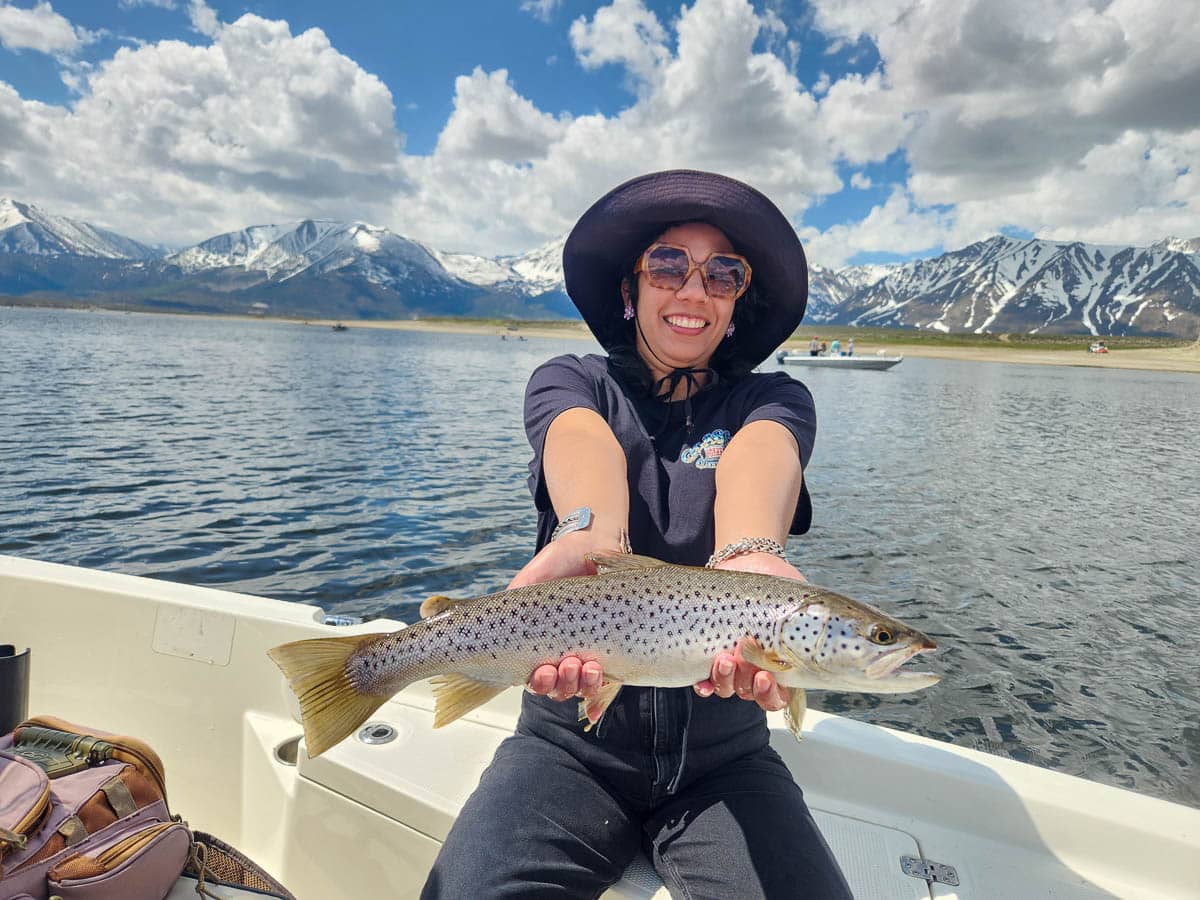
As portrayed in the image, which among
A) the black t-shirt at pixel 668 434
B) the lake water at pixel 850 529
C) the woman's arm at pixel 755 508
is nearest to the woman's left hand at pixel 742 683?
the woman's arm at pixel 755 508

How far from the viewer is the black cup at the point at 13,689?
12.1 feet

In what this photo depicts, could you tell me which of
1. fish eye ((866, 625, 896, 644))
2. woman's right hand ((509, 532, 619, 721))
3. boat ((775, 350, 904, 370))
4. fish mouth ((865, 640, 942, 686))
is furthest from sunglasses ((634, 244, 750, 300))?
boat ((775, 350, 904, 370))

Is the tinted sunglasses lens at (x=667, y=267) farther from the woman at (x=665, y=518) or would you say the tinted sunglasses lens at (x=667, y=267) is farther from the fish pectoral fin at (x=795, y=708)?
the fish pectoral fin at (x=795, y=708)

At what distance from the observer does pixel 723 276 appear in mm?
4082

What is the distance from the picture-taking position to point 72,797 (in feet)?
9.86

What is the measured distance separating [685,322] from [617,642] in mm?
1873

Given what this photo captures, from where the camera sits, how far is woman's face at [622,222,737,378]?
402cm

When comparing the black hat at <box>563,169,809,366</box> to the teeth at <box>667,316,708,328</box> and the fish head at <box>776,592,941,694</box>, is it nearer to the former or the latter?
the teeth at <box>667,316,708,328</box>

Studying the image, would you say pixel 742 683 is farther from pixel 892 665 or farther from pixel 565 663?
pixel 565 663

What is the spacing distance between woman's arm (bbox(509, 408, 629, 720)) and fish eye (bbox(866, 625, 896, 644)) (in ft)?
3.88

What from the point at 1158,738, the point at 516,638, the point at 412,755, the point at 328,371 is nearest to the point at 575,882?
the point at 516,638

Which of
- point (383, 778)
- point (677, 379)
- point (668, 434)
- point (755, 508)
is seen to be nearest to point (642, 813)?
point (755, 508)

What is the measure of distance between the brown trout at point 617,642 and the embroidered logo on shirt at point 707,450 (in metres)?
0.76

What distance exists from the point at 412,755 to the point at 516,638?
73.2 inches
